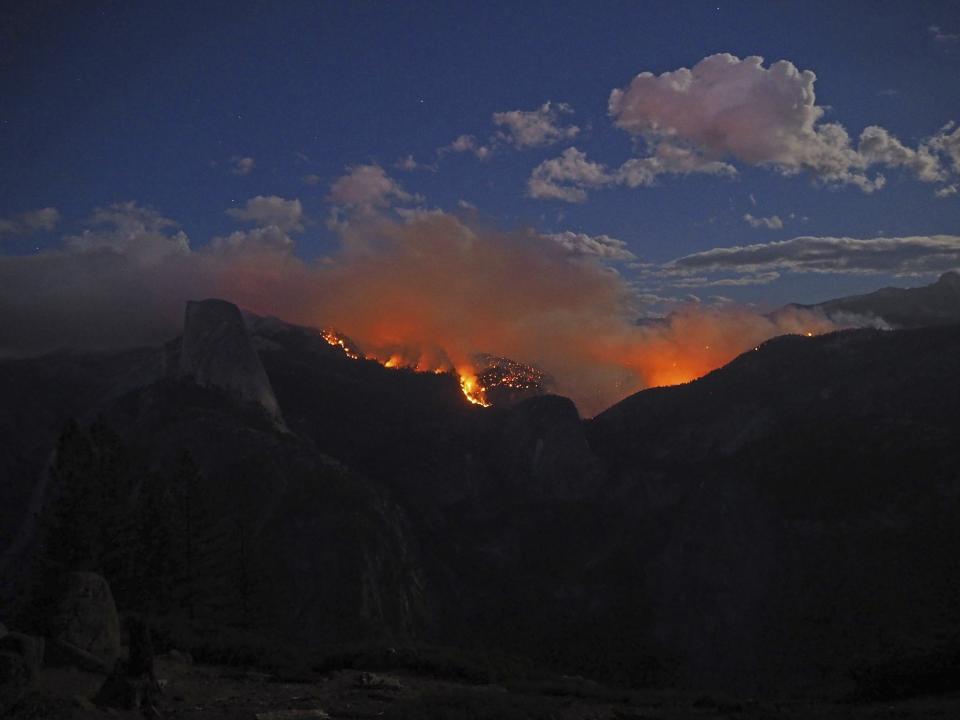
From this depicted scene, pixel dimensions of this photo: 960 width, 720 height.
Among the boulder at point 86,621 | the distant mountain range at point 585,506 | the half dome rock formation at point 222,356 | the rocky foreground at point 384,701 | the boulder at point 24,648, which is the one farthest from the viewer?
the half dome rock formation at point 222,356

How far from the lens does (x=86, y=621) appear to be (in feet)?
68.1

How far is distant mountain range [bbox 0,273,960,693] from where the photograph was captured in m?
87.1

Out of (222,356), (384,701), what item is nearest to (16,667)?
(384,701)

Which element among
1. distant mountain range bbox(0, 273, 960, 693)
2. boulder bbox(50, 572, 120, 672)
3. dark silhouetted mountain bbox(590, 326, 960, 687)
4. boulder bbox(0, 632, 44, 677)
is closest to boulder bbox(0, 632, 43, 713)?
boulder bbox(0, 632, 44, 677)

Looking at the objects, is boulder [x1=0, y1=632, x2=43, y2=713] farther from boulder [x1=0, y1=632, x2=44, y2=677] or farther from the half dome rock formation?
the half dome rock formation

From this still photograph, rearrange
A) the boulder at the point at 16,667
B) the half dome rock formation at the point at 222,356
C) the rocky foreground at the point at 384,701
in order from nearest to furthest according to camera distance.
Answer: the boulder at the point at 16,667 < the rocky foreground at the point at 384,701 < the half dome rock formation at the point at 222,356

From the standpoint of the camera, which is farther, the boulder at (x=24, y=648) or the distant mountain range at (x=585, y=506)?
the distant mountain range at (x=585, y=506)

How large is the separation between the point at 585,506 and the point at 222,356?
279 ft

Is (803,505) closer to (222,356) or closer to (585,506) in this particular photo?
(585,506)

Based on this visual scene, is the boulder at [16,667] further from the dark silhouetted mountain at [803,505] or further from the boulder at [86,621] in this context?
the dark silhouetted mountain at [803,505]

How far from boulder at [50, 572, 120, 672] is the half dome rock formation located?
128 metres

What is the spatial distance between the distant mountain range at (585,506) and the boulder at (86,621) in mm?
21739

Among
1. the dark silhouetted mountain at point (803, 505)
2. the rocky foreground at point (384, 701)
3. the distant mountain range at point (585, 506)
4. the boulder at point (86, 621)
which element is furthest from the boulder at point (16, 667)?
the dark silhouetted mountain at point (803, 505)

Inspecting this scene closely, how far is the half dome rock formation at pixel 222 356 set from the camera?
14938cm
